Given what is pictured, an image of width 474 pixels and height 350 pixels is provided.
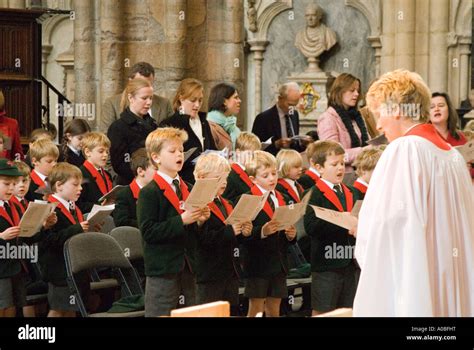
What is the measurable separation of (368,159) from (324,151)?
0.32m

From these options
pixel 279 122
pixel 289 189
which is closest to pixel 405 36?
pixel 279 122

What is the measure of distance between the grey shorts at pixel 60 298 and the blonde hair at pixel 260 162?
56.3 inches

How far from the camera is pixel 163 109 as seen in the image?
9.25 metres

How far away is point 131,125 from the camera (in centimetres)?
829

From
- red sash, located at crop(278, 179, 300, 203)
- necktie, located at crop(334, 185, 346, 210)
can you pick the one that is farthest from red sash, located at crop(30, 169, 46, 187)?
necktie, located at crop(334, 185, 346, 210)

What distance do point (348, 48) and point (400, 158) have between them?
49.9ft

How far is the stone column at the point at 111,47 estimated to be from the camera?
10.8m

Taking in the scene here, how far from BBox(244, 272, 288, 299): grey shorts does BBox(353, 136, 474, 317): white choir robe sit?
2.94m

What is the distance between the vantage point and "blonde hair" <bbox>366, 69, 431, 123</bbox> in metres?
4.69

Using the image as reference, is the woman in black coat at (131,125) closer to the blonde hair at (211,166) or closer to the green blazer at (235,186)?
the green blazer at (235,186)

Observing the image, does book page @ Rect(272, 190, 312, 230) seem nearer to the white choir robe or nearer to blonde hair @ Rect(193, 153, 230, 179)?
blonde hair @ Rect(193, 153, 230, 179)

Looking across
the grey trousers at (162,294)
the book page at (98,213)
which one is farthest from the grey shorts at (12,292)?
the grey trousers at (162,294)
